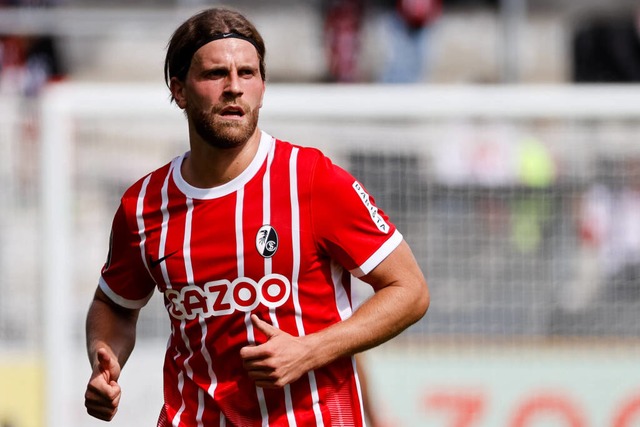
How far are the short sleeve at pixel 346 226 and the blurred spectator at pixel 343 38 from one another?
802 centimetres

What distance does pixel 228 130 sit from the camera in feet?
11.2

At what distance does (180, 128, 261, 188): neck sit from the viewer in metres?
3.51

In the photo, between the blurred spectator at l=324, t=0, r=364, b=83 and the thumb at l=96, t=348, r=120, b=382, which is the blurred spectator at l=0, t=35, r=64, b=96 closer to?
the blurred spectator at l=324, t=0, r=364, b=83

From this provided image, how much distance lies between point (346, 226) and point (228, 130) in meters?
0.43

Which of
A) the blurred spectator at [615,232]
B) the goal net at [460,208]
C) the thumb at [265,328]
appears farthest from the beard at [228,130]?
the blurred spectator at [615,232]

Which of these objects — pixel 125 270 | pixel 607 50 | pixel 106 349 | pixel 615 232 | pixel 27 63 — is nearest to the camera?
pixel 106 349

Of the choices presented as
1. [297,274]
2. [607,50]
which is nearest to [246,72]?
[297,274]

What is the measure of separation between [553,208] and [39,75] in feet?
18.9

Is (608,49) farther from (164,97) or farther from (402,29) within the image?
(164,97)

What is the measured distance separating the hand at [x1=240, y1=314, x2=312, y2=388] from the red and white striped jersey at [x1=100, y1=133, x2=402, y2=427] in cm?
20

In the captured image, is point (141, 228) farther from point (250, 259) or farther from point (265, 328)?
point (265, 328)

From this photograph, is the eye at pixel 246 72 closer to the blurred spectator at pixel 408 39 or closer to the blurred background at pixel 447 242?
the blurred background at pixel 447 242

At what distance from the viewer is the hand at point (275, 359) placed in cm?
315

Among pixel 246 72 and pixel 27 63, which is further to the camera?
pixel 27 63
